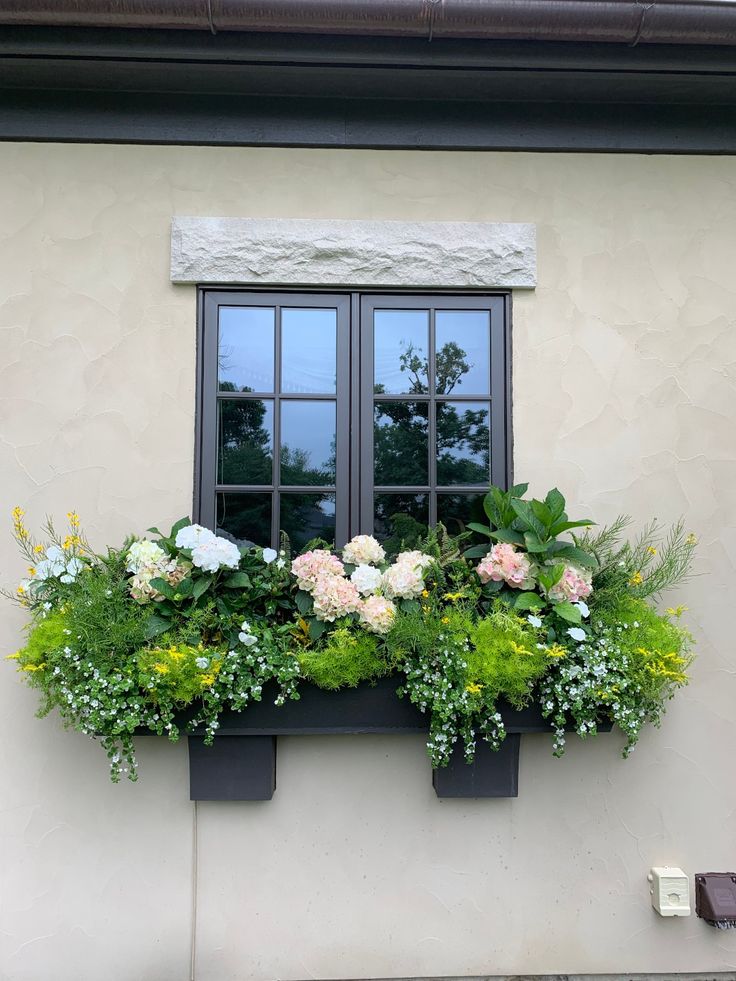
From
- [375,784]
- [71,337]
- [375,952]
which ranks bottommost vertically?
[375,952]

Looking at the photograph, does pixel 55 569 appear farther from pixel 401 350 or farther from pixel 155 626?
pixel 401 350

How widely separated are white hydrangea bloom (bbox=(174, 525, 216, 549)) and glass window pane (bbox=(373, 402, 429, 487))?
2.37 ft

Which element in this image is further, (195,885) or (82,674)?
(195,885)

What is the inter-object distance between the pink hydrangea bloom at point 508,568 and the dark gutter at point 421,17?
1809 millimetres

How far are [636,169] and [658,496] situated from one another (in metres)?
1.36

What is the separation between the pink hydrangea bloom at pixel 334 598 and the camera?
2.13m

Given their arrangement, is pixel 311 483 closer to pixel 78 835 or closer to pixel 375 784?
pixel 375 784

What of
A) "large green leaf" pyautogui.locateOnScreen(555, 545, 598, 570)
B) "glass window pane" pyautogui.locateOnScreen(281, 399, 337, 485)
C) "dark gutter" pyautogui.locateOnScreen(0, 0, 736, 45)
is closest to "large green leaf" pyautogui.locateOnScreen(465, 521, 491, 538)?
"large green leaf" pyautogui.locateOnScreen(555, 545, 598, 570)

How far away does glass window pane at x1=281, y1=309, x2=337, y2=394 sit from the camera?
254 centimetres

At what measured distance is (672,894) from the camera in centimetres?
237

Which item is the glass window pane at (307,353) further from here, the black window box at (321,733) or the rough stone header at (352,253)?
the black window box at (321,733)

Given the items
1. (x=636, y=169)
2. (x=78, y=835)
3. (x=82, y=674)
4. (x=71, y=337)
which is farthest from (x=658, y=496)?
(x=78, y=835)

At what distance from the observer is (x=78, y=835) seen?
234 cm

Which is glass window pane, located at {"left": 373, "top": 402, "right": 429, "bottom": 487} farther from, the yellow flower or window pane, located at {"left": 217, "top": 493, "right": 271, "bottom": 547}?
the yellow flower
